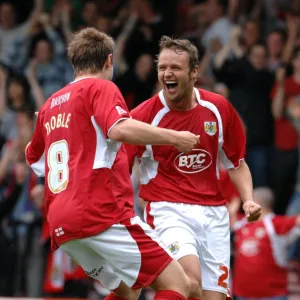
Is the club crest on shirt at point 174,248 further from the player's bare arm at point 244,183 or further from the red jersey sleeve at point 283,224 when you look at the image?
the red jersey sleeve at point 283,224

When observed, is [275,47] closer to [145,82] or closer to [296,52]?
[296,52]

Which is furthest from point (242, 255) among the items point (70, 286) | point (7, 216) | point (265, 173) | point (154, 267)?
point (154, 267)

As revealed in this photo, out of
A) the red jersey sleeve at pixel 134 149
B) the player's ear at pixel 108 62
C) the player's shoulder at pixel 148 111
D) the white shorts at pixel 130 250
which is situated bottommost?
the white shorts at pixel 130 250

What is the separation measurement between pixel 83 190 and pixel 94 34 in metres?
1.06

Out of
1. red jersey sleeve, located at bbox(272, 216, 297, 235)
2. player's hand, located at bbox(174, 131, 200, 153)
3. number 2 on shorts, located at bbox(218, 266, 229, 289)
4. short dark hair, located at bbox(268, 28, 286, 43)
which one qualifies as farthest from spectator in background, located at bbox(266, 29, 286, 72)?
player's hand, located at bbox(174, 131, 200, 153)

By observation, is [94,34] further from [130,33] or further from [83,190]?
[130,33]

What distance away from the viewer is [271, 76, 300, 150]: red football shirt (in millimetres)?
11586

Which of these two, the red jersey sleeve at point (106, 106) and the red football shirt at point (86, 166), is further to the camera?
the red football shirt at point (86, 166)

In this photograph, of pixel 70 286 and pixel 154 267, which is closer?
pixel 154 267

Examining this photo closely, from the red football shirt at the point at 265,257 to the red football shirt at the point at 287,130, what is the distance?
1320mm

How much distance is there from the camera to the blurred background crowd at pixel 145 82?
37.4 feet

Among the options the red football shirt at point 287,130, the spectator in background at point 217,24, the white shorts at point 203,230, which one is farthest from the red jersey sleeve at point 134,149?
the spectator in background at point 217,24

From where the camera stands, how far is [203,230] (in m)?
7.14

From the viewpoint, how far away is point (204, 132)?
7.16m
